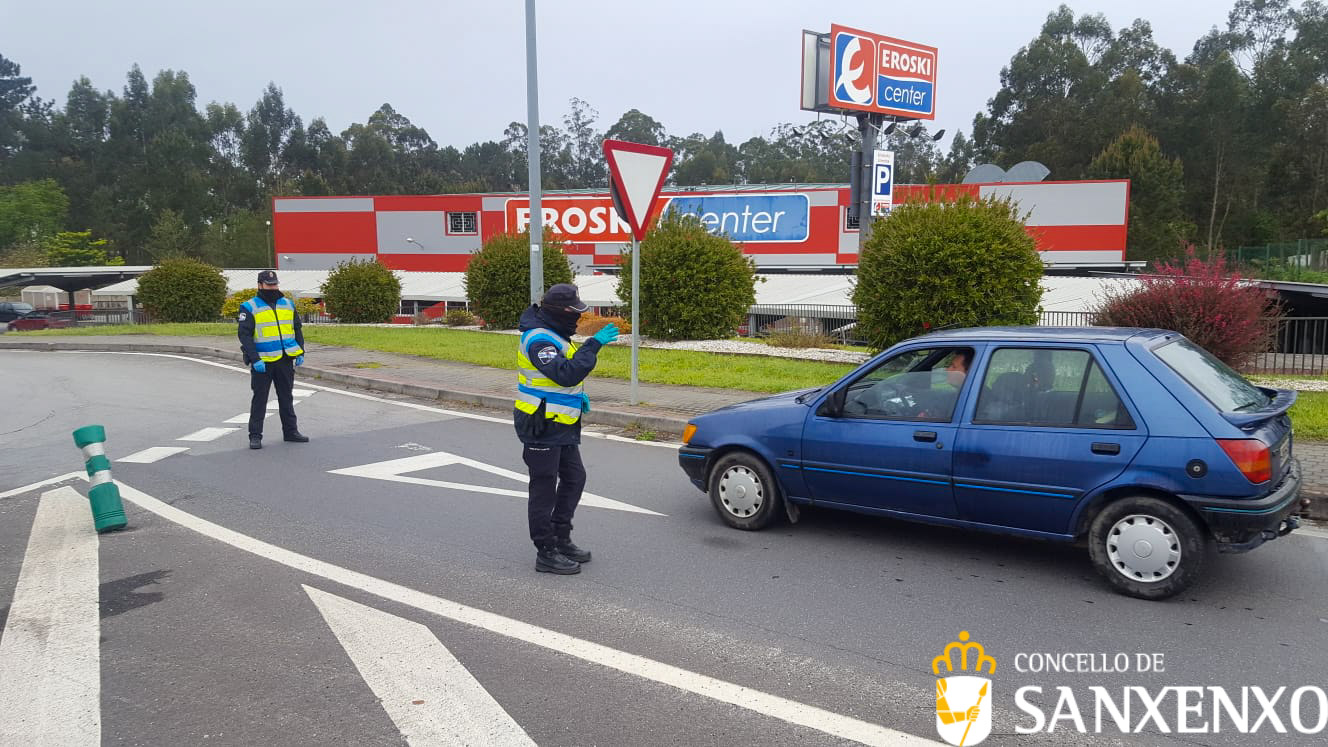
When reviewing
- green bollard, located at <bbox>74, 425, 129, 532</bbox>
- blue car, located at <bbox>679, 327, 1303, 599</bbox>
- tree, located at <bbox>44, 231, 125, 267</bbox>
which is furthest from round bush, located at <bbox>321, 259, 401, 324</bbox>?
tree, located at <bbox>44, 231, 125, 267</bbox>

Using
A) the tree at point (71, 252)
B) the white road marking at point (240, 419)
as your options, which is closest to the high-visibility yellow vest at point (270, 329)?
the white road marking at point (240, 419)

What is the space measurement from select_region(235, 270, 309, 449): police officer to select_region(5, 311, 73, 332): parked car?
3544 centimetres

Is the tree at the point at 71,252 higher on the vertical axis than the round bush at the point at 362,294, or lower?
higher

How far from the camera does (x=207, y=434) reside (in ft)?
33.2

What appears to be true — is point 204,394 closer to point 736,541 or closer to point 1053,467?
point 736,541

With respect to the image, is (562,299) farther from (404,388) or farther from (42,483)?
(404,388)

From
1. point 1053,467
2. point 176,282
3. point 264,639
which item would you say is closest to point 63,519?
point 264,639

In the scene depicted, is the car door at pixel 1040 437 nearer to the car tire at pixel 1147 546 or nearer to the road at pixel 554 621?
the car tire at pixel 1147 546

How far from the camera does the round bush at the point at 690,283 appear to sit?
698 inches

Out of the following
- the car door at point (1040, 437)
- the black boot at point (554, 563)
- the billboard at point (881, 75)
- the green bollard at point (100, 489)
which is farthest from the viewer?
the billboard at point (881, 75)

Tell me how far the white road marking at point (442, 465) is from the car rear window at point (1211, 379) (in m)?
3.48

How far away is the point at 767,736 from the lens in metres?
3.42

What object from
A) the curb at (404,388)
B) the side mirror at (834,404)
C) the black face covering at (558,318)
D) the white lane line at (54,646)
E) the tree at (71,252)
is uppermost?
the tree at (71,252)

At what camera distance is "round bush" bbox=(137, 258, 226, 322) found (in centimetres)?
3012
